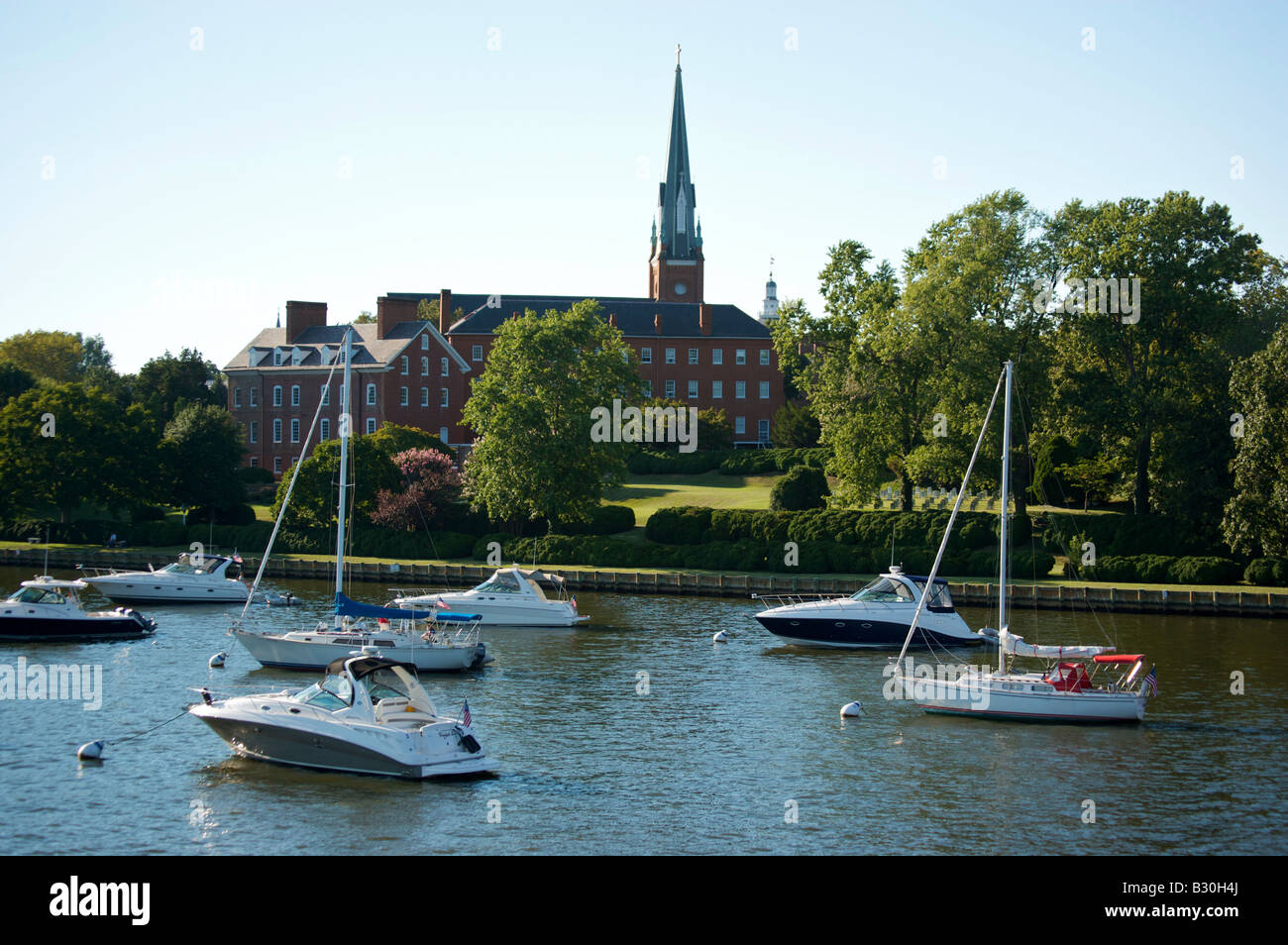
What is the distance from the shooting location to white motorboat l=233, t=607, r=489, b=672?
4334 cm

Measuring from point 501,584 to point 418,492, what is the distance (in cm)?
2793

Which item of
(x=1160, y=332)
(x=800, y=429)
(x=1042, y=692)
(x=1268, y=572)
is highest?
(x=1160, y=332)

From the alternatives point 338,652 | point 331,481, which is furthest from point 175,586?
point 338,652

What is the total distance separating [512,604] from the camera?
183 feet

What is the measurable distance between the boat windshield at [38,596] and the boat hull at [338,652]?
10329mm

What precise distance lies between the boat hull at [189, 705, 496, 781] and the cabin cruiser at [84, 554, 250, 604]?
33825 millimetres

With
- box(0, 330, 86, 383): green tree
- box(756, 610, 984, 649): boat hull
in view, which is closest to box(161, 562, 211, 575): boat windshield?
box(756, 610, 984, 649): boat hull

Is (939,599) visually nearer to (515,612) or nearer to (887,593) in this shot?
(887,593)

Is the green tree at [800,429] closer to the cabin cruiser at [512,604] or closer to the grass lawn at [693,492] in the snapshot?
the grass lawn at [693,492]

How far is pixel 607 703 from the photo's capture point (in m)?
38.6

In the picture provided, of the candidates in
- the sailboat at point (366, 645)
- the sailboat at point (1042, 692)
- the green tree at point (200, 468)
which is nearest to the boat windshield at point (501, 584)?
the sailboat at point (366, 645)
